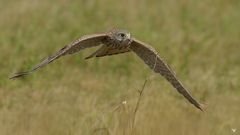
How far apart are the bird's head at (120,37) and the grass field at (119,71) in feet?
2.12

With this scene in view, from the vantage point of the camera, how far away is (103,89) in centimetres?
854

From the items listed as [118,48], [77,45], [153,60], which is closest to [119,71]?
[153,60]

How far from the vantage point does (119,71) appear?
941 cm

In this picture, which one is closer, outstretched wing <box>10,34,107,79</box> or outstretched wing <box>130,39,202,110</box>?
outstretched wing <box>10,34,107,79</box>

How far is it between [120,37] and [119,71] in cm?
346

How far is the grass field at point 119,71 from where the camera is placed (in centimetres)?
717

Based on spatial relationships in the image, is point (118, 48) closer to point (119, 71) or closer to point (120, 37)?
point (120, 37)

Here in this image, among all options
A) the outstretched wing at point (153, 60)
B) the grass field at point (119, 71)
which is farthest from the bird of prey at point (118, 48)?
the grass field at point (119, 71)

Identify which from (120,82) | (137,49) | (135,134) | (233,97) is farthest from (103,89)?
(137,49)

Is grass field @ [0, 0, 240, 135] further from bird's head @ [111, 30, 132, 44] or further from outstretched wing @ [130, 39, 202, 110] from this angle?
bird's head @ [111, 30, 132, 44]

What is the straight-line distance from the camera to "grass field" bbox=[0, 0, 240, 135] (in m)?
7.17

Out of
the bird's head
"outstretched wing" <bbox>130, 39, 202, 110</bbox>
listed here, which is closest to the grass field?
"outstretched wing" <bbox>130, 39, 202, 110</bbox>

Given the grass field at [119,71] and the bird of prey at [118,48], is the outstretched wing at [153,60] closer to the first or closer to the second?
the bird of prey at [118,48]

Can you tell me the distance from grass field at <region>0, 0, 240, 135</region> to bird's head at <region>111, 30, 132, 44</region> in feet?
2.12
